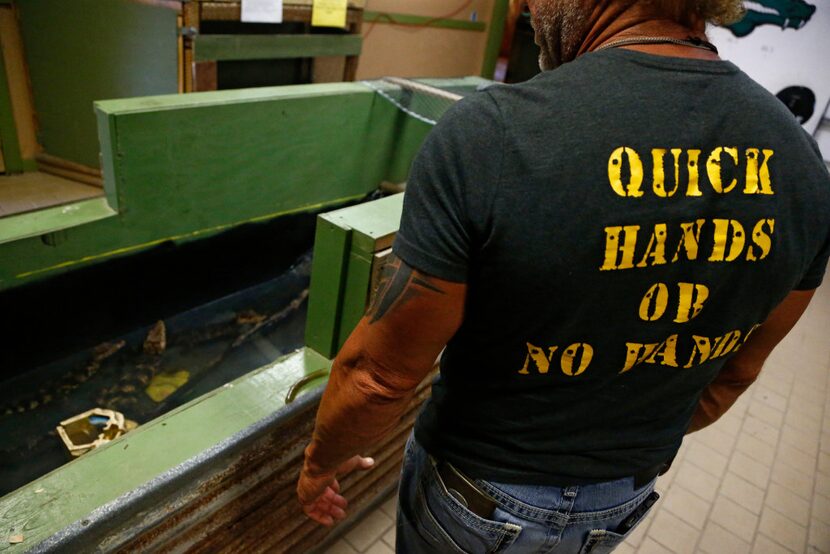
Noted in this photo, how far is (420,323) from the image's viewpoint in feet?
2.62

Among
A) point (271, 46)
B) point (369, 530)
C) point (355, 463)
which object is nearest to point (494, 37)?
point (271, 46)

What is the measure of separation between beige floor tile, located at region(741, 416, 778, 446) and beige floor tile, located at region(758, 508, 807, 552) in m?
0.51

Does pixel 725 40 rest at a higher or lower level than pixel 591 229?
higher

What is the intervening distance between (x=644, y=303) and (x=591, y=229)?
6.5 inches

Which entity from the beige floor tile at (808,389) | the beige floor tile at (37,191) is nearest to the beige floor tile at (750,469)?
the beige floor tile at (808,389)

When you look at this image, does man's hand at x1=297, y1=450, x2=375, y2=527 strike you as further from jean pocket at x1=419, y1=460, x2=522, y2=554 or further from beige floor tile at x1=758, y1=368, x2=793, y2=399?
beige floor tile at x1=758, y1=368, x2=793, y2=399

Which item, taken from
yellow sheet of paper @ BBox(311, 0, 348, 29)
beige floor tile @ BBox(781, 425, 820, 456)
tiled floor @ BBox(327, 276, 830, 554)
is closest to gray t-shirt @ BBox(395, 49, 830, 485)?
tiled floor @ BBox(327, 276, 830, 554)

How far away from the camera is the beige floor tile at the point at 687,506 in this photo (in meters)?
2.35

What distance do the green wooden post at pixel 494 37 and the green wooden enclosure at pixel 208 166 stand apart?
9.05 ft

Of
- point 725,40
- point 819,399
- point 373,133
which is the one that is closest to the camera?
point 373,133

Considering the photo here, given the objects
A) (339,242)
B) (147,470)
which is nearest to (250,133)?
(339,242)

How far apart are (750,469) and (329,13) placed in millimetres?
3019

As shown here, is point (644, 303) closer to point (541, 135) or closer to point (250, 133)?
point (541, 135)

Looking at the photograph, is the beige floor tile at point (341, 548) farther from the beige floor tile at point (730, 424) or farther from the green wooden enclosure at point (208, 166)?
the beige floor tile at point (730, 424)
